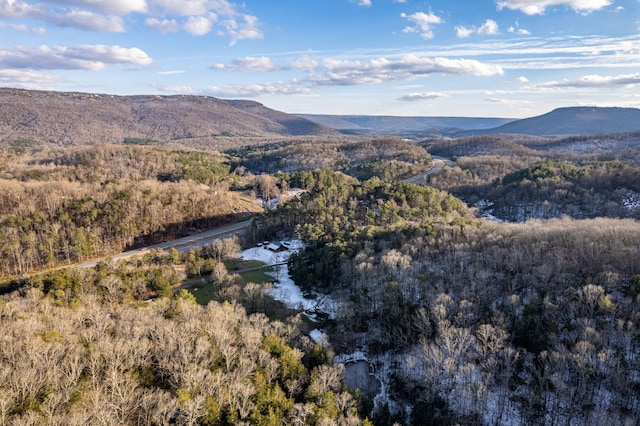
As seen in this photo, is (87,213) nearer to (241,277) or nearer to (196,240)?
(196,240)

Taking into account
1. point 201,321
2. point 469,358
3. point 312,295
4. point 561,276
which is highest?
point 561,276

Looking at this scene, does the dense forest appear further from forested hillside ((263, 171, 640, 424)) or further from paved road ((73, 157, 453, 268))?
paved road ((73, 157, 453, 268))

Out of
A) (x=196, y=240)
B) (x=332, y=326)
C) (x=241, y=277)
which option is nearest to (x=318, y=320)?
(x=332, y=326)

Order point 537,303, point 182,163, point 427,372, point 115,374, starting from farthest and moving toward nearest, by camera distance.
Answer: point 182,163 < point 537,303 < point 427,372 < point 115,374

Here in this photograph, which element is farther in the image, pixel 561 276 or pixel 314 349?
pixel 561 276

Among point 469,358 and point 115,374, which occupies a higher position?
point 115,374

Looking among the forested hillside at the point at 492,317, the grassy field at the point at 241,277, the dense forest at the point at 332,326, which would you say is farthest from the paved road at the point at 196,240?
the forested hillside at the point at 492,317

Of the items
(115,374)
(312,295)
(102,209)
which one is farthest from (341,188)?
(115,374)

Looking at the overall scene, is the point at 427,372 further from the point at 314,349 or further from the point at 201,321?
the point at 201,321
